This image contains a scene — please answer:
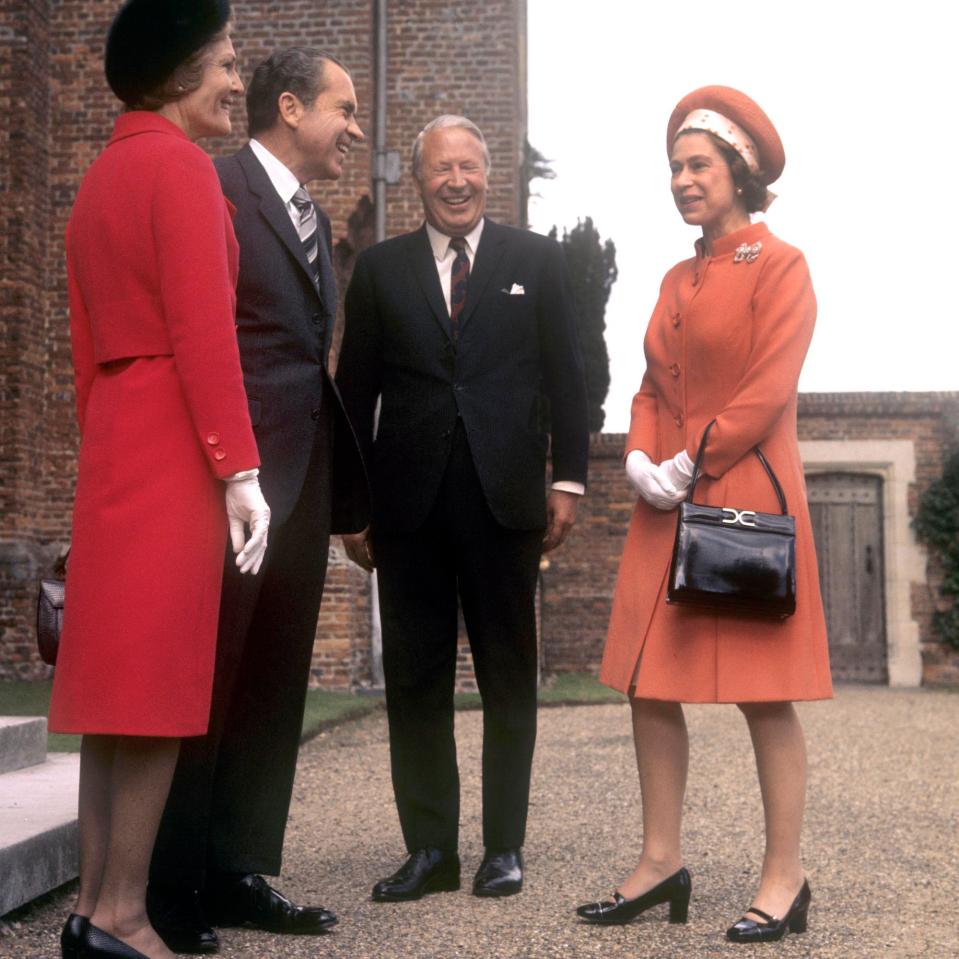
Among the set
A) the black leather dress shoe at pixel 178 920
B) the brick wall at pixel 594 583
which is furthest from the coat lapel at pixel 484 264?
the brick wall at pixel 594 583

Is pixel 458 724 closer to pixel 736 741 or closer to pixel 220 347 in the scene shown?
pixel 736 741

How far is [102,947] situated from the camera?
8.07ft

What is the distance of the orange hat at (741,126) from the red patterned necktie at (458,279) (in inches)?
32.0

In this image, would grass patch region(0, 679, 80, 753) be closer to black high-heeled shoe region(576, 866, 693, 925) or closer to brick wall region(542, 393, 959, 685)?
black high-heeled shoe region(576, 866, 693, 925)

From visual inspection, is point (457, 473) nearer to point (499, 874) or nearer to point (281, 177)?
point (281, 177)

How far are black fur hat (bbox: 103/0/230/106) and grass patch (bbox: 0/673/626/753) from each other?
12.5 feet

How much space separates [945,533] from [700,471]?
12.0 metres

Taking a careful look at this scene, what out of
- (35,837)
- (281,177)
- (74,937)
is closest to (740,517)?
(281,177)

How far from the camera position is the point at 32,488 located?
10.2 m

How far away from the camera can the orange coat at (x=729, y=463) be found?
10.4 feet

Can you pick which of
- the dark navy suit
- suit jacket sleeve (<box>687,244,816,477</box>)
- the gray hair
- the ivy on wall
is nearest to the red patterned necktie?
the gray hair

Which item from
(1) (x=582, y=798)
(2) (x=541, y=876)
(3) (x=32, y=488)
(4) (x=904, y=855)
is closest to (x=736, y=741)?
(1) (x=582, y=798)

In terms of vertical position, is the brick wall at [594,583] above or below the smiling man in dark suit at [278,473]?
below

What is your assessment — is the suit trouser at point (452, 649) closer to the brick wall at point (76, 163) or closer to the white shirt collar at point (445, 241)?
the white shirt collar at point (445, 241)
